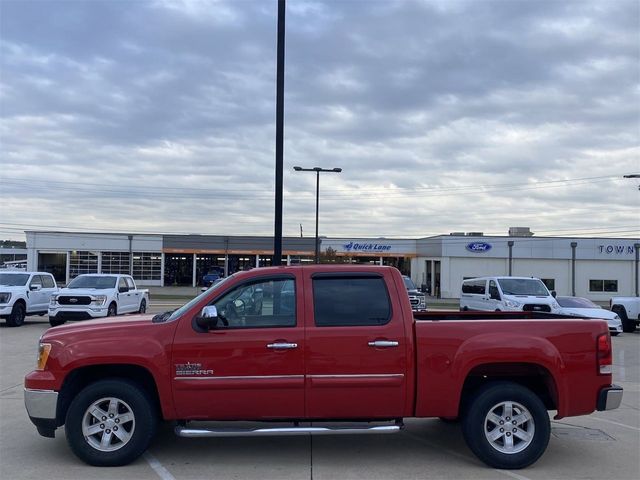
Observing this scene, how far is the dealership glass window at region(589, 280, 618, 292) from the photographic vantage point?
56.0 meters

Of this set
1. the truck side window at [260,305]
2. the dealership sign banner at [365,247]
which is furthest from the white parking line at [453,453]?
the dealership sign banner at [365,247]

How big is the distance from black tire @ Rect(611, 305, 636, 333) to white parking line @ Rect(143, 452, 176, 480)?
894 inches

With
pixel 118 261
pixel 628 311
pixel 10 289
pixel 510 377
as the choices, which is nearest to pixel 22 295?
pixel 10 289

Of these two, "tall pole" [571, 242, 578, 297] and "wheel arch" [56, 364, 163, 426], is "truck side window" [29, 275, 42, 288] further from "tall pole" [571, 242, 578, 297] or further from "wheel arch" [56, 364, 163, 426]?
"tall pole" [571, 242, 578, 297]

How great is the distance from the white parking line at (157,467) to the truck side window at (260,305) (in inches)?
57.2

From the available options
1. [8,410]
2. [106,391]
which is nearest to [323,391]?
[106,391]

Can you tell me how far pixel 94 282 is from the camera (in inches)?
830

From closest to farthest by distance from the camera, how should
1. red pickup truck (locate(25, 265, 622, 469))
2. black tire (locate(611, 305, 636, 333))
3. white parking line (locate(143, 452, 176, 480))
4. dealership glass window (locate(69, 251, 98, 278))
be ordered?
white parking line (locate(143, 452, 176, 480))
red pickup truck (locate(25, 265, 622, 469))
black tire (locate(611, 305, 636, 333))
dealership glass window (locate(69, 251, 98, 278))

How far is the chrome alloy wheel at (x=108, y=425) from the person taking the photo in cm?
611

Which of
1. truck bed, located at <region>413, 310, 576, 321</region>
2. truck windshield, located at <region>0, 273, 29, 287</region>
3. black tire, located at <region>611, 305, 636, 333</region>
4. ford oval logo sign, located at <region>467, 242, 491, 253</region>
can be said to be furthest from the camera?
ford oval logo sign, located at <region>467, 242, 491, 253</region>

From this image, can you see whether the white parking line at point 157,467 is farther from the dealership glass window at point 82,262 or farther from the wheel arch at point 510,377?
the dealership glass window at point 82,262

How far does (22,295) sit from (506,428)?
1864cm

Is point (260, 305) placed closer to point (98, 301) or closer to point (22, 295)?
point (98, 301)

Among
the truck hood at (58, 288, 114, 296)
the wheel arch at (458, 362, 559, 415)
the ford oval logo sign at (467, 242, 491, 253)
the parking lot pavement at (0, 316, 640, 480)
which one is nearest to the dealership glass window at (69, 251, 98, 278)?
the ford oval logo sign at (467, 242, 491, 253)
